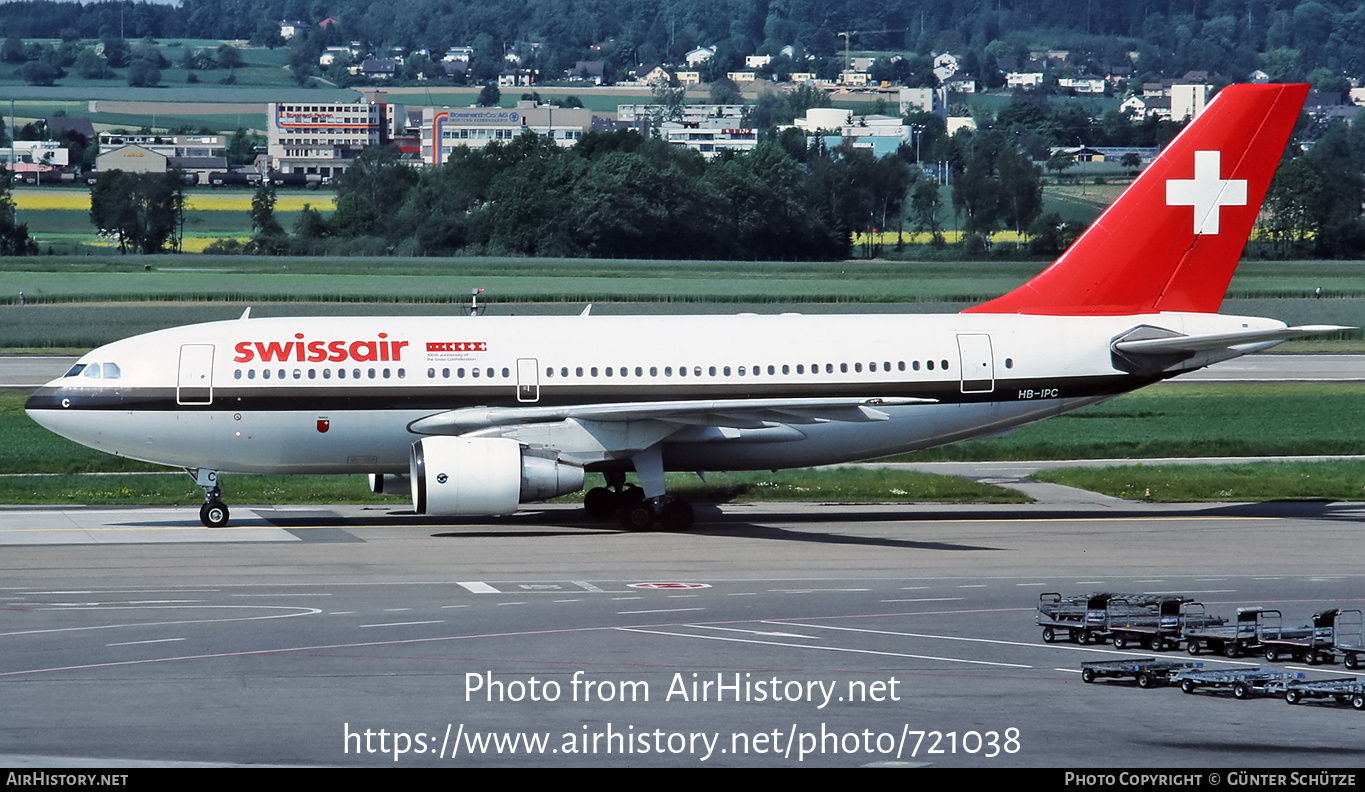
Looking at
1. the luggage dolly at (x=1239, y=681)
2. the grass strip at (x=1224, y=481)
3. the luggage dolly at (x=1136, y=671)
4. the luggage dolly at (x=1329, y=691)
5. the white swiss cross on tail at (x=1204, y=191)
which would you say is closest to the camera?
the luggage dolly at (x=1329, y=691)

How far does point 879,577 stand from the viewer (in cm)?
3045

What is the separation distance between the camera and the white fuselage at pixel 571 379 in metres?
35.9

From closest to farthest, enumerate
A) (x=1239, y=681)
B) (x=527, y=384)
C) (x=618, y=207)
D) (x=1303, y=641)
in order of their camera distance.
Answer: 1. (x=1239, y=681)
2. (x=1303, y=641)
3. (x=527, y=384)
4. (x=618, y=207)

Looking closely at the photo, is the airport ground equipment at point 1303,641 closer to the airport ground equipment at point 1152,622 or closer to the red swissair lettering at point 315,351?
the airport ground equipment at point 1152,622

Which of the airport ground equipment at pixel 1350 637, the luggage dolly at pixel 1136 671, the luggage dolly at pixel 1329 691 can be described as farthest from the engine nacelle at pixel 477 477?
the luggage dolly at pixel 1329 691

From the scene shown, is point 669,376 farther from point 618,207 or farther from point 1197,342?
point 618,207

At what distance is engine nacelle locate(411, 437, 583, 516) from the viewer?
3400cm

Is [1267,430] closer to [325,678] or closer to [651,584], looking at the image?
[651,584]

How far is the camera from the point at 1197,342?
37.6m

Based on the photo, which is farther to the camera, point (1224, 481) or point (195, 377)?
point (1224, 481)

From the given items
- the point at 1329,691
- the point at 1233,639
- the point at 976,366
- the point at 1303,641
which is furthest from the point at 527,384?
the point at 1329,691

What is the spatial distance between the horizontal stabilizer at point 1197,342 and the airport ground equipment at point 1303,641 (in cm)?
1391

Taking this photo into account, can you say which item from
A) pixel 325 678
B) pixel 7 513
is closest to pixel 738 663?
pixel 325 678

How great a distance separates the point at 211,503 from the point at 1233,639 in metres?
22.4
